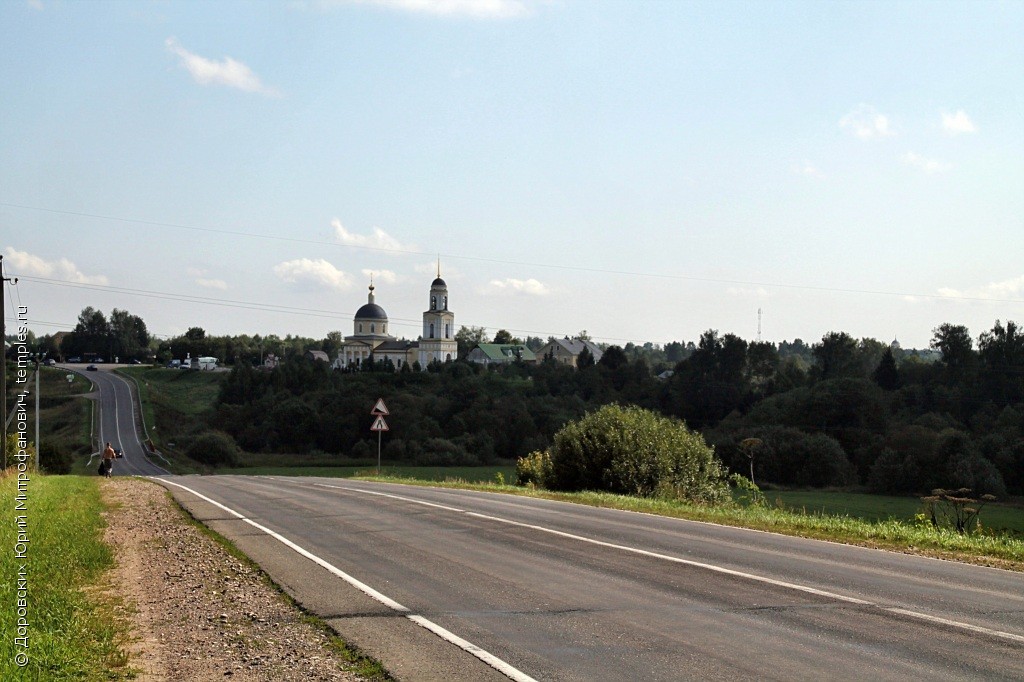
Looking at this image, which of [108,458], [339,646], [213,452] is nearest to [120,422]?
[213,452]

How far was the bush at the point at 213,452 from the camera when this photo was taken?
287ft

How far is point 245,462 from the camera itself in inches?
3524

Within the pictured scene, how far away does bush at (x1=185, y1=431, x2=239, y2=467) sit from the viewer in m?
87.5

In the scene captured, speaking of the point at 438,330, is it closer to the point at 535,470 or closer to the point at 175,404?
the point at 175,404

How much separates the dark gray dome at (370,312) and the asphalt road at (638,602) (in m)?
166

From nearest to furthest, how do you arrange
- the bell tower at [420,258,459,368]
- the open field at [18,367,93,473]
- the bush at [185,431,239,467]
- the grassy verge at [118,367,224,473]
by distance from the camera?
the open field at [18,367,93,473], the bush at [185,431,239,467], the grassy verge at [118,367,224,473], the bell tower at [420,258,459,368]

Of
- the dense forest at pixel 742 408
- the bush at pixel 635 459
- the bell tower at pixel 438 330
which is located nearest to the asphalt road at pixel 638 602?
the bush at pixel 635 459

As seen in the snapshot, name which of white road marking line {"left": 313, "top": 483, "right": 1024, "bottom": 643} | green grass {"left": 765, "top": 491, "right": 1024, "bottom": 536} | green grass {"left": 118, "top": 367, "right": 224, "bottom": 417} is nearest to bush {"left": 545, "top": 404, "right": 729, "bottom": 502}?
white road marking line {"left": 313, "top": 483, "right": 1024, "bottom": 643}

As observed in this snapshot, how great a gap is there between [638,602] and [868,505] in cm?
5172

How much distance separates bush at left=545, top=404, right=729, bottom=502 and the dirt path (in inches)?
622

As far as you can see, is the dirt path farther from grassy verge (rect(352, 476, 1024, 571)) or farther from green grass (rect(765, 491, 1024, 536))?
green grass (rect(765, 491, 1024, 536))

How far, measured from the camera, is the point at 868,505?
56.4 m

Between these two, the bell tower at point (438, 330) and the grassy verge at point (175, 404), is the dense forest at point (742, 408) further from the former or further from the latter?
the bell tower at point (438, 330)

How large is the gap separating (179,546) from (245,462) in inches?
3102
